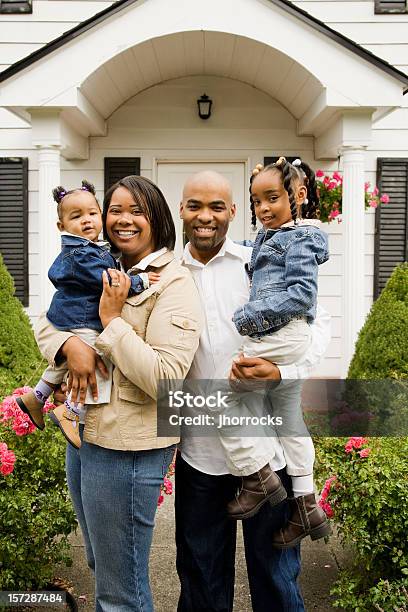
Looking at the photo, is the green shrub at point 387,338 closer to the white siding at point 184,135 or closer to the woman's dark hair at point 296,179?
the white siding at point 184,135

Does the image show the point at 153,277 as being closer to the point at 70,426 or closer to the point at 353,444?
the point at 70,426

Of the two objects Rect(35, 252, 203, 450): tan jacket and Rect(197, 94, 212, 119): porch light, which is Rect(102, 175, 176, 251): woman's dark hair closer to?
Rect(35, 252, 203, 450): tan jacket

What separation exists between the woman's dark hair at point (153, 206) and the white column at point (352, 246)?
450 centimetres

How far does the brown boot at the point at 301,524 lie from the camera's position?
224 centimetres

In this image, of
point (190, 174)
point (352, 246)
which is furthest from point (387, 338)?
point (190, 174)

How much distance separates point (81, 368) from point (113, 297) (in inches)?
9.3

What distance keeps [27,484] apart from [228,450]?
4.06 ft

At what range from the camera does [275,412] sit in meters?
2.30

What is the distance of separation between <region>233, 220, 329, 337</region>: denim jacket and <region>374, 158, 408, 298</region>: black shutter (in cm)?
541

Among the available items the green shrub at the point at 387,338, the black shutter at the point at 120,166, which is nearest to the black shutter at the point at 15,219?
the black shutter at the point at 120,166

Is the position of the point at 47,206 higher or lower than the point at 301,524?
higher

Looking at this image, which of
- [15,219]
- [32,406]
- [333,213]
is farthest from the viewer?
[15,219]

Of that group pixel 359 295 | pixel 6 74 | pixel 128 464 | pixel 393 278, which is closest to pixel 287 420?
pixel 128 464

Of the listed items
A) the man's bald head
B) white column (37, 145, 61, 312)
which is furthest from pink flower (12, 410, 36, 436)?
white column (37, 145, 61, 312)
